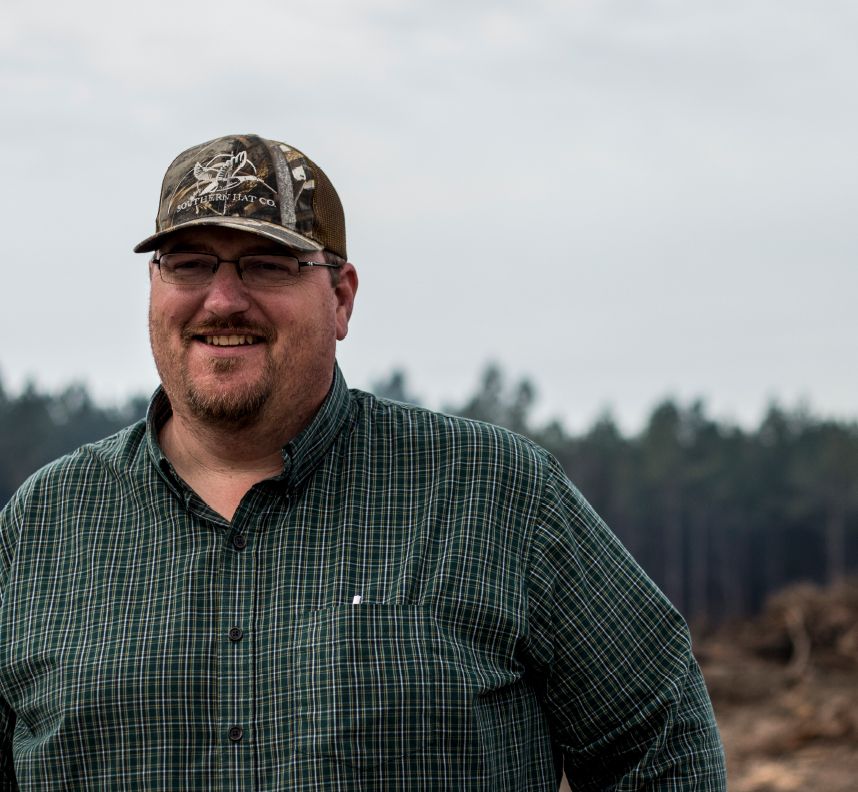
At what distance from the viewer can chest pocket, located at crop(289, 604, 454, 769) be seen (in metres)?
2.84

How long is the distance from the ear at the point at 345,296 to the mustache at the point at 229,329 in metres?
0.30

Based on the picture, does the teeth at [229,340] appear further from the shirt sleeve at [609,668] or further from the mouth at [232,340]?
the shirt sleeve at [609,668]

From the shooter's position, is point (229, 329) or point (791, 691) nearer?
point (229, 329)

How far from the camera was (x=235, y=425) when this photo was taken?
313 cm

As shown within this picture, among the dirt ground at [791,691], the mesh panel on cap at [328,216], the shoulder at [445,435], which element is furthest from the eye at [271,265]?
the dirt ground at [791,691]

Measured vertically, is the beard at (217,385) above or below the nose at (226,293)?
below

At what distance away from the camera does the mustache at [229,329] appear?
307cm

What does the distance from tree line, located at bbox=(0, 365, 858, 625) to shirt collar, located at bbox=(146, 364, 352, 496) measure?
50198 millimetres

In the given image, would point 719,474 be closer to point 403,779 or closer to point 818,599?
point 818,599

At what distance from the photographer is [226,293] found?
3072 millimetres

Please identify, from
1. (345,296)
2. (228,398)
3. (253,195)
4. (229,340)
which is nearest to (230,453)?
(228,398)

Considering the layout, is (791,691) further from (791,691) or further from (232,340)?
(232,340)

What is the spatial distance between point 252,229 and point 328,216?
310mm

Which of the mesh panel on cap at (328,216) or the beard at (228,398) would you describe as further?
the mesh panel on cap at (328,216)
